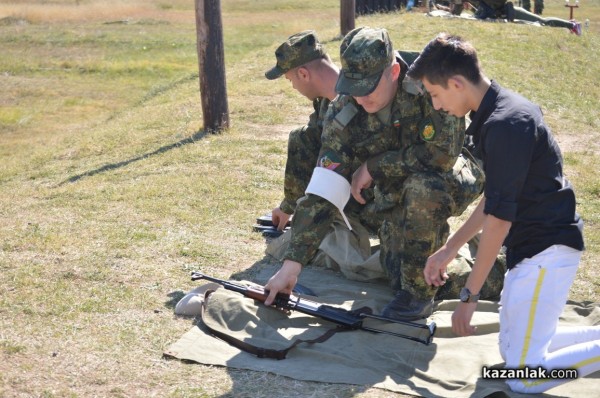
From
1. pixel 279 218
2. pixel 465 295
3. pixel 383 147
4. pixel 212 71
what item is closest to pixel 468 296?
pixel 465 295

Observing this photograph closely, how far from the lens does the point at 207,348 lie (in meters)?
4.29

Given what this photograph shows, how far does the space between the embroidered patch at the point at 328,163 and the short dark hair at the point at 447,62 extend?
0.97m

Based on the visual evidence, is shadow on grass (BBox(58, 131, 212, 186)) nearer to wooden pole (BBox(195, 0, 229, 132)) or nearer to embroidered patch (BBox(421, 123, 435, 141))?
wooden pole (BBox(195, 0, 229, 132))

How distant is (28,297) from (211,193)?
2.70 m

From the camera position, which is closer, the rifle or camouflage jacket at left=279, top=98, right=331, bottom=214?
the rifle

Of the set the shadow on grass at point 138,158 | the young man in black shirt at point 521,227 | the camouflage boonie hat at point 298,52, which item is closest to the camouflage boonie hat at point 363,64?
the young man in black shirt at point 521,227

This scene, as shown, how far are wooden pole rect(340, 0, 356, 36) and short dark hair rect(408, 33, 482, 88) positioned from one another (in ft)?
38.5

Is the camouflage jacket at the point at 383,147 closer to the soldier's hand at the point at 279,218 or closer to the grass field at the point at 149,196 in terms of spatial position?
the grass field at the point at 149,196

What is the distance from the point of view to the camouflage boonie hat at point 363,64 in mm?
4477

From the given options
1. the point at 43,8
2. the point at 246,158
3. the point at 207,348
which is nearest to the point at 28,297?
the point at 207,348

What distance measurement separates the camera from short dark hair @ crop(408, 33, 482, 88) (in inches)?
143

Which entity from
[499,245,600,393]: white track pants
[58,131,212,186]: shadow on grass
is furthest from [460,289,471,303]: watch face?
[58,131,212,186]: shadow on grass

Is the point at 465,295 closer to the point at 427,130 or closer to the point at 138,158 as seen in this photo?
the point at 427,130

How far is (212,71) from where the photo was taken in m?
10.3
